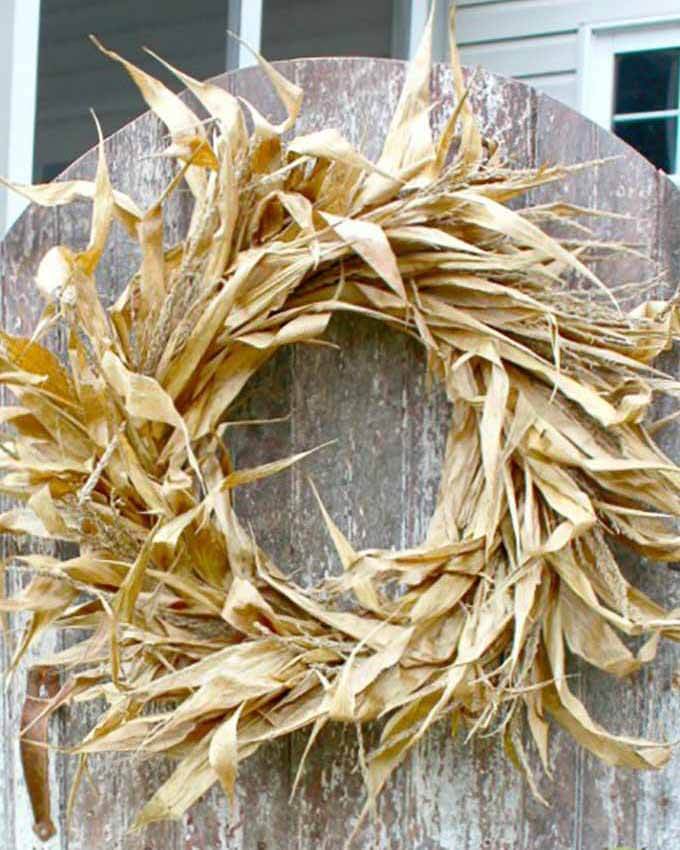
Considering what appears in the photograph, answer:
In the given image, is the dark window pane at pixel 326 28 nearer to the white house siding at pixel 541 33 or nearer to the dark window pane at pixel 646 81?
the white house siding at pixel 541 33

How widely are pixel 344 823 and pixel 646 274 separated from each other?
649mm

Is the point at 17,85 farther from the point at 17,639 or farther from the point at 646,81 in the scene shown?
the point at 646,81

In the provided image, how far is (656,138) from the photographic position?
11.8 feet

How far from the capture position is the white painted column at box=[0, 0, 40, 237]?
2705mm

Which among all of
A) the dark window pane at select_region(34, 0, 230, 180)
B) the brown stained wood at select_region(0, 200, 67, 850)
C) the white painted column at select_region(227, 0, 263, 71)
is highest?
the dark window pane at select_region(34, 0, 230, 180)

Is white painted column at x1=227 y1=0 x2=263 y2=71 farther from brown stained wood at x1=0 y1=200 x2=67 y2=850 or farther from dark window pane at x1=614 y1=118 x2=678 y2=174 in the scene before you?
brown stained wood at x1=0 y1=200 x2=67 y2=850

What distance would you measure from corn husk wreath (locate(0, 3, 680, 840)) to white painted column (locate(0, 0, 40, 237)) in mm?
1320

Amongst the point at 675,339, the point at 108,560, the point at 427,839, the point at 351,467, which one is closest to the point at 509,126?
the point at 675,339

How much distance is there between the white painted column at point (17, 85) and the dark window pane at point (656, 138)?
1.54 metres

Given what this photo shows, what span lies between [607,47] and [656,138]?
284 mm

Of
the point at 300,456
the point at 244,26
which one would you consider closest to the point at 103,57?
the point at 244,26

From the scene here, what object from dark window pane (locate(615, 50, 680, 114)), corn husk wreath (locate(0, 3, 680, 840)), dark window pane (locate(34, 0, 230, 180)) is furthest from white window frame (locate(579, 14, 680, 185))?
corn husk wreath (locate(0, 3, 680, 840))

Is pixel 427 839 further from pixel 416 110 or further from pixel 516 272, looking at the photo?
pixel 416 110

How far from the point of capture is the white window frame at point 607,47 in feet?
11.8
